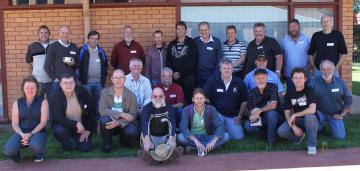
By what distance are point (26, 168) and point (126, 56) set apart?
271cm

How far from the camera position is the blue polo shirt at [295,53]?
332 inches

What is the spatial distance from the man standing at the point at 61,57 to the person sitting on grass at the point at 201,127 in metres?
2.14

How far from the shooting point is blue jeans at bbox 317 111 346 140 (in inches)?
301

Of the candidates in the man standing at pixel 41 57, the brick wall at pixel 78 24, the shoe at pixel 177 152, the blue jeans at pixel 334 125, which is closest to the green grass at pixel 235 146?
the blue jeans at pixel 334 125

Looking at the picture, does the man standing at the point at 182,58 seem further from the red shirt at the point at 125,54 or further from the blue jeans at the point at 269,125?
the blue jeans at the point at 269,125

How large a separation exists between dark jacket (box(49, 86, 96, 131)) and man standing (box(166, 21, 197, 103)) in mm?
1641

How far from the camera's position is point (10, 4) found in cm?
912

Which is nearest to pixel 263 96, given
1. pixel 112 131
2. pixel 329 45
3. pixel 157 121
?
pixel 329 45

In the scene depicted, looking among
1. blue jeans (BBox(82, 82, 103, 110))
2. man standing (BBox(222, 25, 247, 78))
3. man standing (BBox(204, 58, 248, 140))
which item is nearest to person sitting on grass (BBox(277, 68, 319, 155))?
man standing (BBox(204, 58, 248, 140))

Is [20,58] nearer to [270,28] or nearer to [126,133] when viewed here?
[126,133]

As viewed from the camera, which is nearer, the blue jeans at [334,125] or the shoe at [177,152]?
the shoe at [177,152]

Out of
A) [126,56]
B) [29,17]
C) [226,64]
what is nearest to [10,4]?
[29,17]

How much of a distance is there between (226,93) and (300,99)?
1.19 m

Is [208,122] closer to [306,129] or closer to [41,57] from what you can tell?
[306,129]
